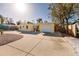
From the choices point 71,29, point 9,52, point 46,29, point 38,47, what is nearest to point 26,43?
point 38,47

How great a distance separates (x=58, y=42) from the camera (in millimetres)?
2447

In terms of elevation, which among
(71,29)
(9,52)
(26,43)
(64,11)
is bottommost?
(9,52)

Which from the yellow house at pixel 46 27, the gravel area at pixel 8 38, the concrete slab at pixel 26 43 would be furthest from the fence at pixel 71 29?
the gravel area at pixel 8 38

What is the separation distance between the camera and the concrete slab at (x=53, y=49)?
230cm

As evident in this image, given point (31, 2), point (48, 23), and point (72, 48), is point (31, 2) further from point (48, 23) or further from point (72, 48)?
point (72, 48)

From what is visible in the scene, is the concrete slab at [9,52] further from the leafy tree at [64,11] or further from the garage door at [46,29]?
the leafy tree at [64,11]

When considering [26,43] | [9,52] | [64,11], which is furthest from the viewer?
Answer: [64,11]

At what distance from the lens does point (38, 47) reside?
2389 mm

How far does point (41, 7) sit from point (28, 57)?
0.91 metres

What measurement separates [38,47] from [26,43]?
0.76 feet

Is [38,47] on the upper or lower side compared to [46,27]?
lower

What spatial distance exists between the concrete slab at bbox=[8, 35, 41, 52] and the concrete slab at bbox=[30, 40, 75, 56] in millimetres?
97

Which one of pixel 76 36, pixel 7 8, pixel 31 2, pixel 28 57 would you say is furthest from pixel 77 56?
pixel 7 8

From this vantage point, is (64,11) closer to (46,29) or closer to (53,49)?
(46,29)
